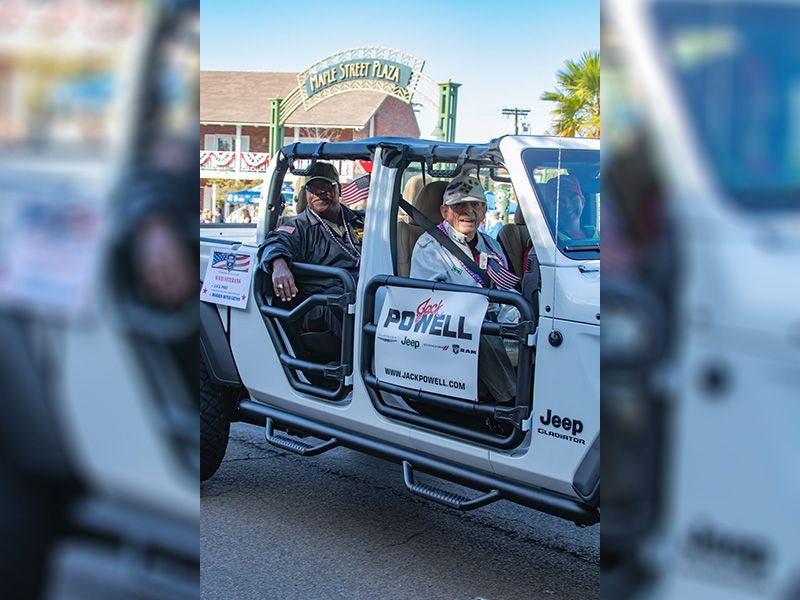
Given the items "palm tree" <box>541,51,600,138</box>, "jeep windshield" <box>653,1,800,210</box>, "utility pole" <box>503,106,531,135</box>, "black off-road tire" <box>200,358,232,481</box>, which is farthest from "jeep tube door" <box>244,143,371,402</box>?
"jeep windshield" <box>653,1,800,210</box>

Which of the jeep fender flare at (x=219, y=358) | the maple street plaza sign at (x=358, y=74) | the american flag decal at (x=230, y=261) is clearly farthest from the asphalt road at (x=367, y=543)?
the maple street plaza sign at (x=358, y=74)

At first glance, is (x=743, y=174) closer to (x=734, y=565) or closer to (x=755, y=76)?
(x=755, y=76)

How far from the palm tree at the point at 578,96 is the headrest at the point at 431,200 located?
40.7 inches

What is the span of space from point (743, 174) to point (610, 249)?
244 mm

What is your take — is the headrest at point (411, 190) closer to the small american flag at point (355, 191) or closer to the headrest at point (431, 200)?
the headrest at point (431, 200)

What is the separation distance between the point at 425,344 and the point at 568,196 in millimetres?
875

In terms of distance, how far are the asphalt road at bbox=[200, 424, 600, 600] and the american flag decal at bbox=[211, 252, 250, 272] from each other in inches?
50.2

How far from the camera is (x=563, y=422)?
11.7 feet

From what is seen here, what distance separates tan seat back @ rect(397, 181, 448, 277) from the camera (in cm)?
453

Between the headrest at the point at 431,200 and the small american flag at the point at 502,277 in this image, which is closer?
the small american flag at the point at 502,277

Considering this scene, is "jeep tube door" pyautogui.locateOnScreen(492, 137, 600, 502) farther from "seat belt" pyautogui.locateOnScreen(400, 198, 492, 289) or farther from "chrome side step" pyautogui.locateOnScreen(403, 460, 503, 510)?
"seat belt" pyautogui.locateOnScreen(400, 198, 492, 289)

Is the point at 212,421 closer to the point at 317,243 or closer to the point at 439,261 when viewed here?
the point at 317,243

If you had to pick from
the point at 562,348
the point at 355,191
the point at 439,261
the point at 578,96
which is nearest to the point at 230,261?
the point at 355,191

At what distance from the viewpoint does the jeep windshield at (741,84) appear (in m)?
1.46
